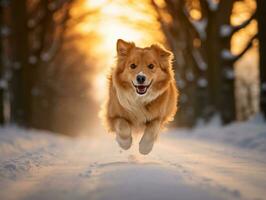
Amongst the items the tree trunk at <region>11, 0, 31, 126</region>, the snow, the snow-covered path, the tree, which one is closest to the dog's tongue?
the snow-covered path

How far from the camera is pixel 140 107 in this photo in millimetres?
8555

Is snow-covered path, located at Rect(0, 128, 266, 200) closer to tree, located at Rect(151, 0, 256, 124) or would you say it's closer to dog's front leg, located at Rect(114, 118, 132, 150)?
dog's front leg, located at Rect(114, 118, 132, 150)

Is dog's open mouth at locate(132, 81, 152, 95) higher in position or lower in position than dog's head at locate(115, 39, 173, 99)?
lower

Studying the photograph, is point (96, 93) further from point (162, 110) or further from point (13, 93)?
point (162, 110)

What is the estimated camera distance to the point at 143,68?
27.2ft

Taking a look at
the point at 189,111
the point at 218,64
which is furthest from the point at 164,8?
the point at 189,111

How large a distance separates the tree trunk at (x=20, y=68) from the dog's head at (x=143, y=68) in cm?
1364

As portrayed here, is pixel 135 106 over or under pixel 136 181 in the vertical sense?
over

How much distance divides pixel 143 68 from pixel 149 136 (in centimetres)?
107

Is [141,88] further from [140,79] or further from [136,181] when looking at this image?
[136,181]

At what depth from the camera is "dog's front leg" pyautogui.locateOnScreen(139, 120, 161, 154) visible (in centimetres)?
811

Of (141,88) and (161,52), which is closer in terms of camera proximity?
(141,88)

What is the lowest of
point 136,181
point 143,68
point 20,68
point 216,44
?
point 136,181

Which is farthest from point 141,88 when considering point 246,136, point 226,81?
point 226,81
